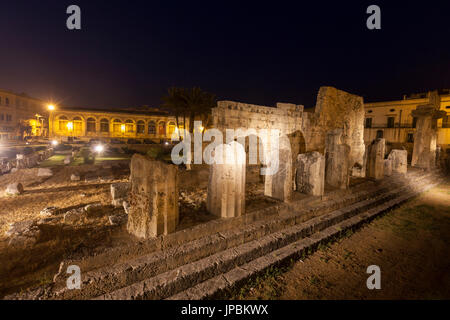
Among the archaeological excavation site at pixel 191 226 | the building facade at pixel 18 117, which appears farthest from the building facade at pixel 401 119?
the building facade at pixel 18 117

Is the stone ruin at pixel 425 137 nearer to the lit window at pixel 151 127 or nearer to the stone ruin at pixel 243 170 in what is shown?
the stone ruin at pixel 243 170

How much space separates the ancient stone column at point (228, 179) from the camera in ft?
10.2

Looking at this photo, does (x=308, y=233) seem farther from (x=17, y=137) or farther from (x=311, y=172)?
(x=17, y=137)

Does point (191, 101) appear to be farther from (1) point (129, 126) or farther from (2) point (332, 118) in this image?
(1) point (129, 126)

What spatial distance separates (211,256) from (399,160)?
8782mm

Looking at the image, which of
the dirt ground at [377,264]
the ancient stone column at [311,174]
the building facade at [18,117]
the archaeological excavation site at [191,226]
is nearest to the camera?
the archaeological excavation site at [191,226]

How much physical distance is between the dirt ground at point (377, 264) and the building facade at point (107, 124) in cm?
3184

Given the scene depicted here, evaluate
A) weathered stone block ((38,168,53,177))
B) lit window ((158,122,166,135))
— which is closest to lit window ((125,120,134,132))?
lit window ((158,122,166,135))

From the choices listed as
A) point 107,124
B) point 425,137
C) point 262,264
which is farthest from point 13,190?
point 107,124

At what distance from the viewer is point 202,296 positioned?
2.21m

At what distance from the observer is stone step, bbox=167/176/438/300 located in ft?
7.45

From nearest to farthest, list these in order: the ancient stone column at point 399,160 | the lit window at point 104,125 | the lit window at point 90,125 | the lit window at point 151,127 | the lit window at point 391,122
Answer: the ancient stone column at point 399,160 < the lit window at point 391,122 < the lit window at point 90,125 < the lit window at point 104,125 < the lit window at point 151,127

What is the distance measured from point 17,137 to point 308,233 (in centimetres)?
4151
